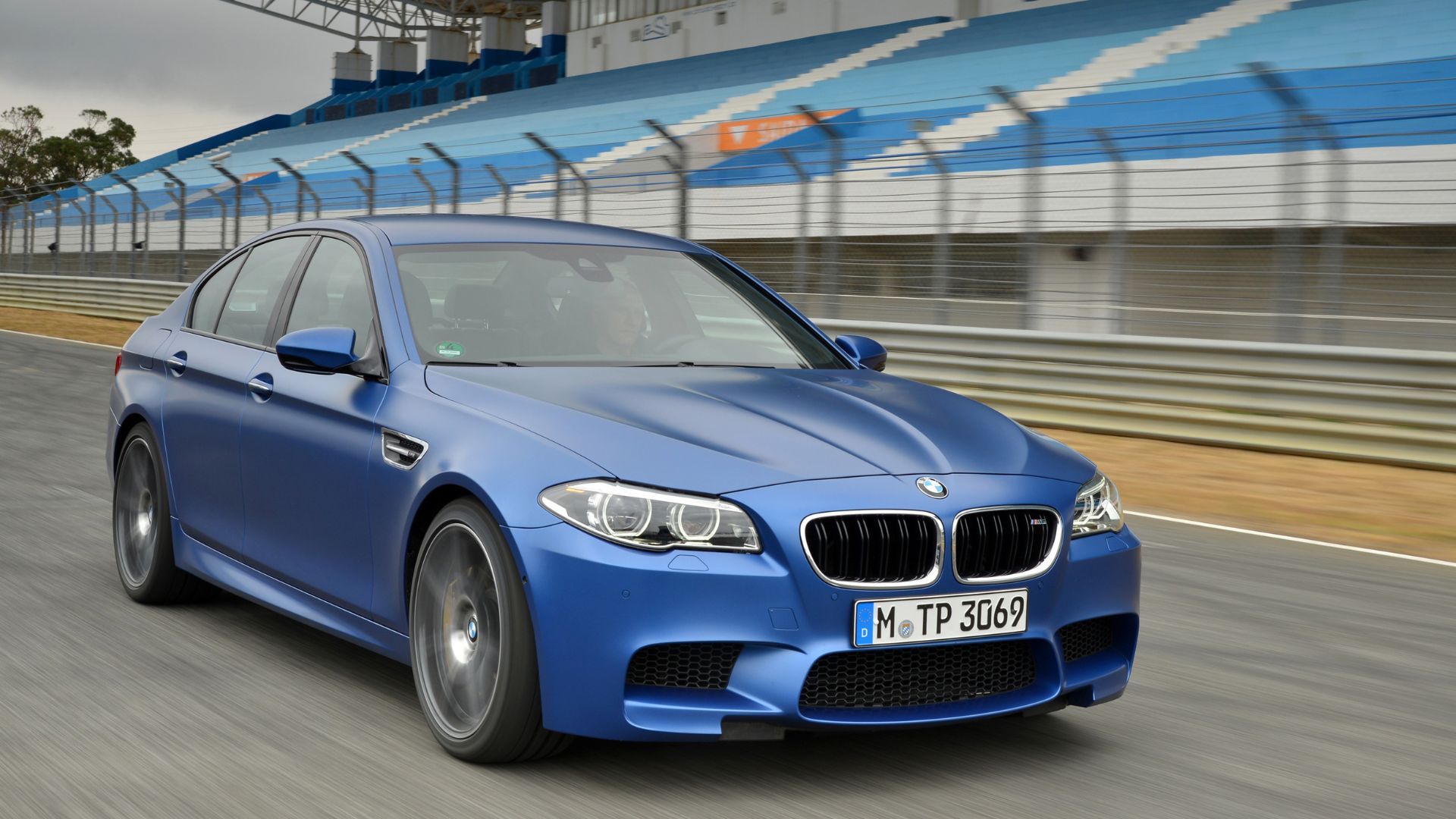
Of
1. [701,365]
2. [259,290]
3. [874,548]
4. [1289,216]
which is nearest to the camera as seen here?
[874,548]

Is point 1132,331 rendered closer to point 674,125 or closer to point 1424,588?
point 1424,588

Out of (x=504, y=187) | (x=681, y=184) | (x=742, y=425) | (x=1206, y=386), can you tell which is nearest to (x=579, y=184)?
(x=504, y=187)

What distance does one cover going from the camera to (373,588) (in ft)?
14.2

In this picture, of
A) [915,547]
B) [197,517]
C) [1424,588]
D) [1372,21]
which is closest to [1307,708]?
[915,547]

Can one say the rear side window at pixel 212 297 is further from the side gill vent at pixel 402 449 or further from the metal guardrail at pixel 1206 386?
the metal guardrail at pixel 1206 386

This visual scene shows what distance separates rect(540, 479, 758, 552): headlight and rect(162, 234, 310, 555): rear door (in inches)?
76.3

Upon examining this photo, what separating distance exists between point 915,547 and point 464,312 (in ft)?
5.58

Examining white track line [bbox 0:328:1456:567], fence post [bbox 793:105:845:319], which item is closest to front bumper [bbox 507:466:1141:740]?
white track line [bbox 0:328:1456:567]

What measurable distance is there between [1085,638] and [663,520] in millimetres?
1215

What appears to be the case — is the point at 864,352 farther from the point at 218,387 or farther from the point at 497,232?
the point at 218,387

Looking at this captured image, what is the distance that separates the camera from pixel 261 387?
5027mm

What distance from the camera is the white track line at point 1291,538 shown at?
791cm

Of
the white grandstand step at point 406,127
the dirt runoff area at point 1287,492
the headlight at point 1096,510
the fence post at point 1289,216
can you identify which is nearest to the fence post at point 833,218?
the dirt runoff area at point 1287,492

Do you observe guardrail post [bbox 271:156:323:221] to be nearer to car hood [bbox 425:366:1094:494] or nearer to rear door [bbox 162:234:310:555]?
rear door [bbox 162:234:310:555]
